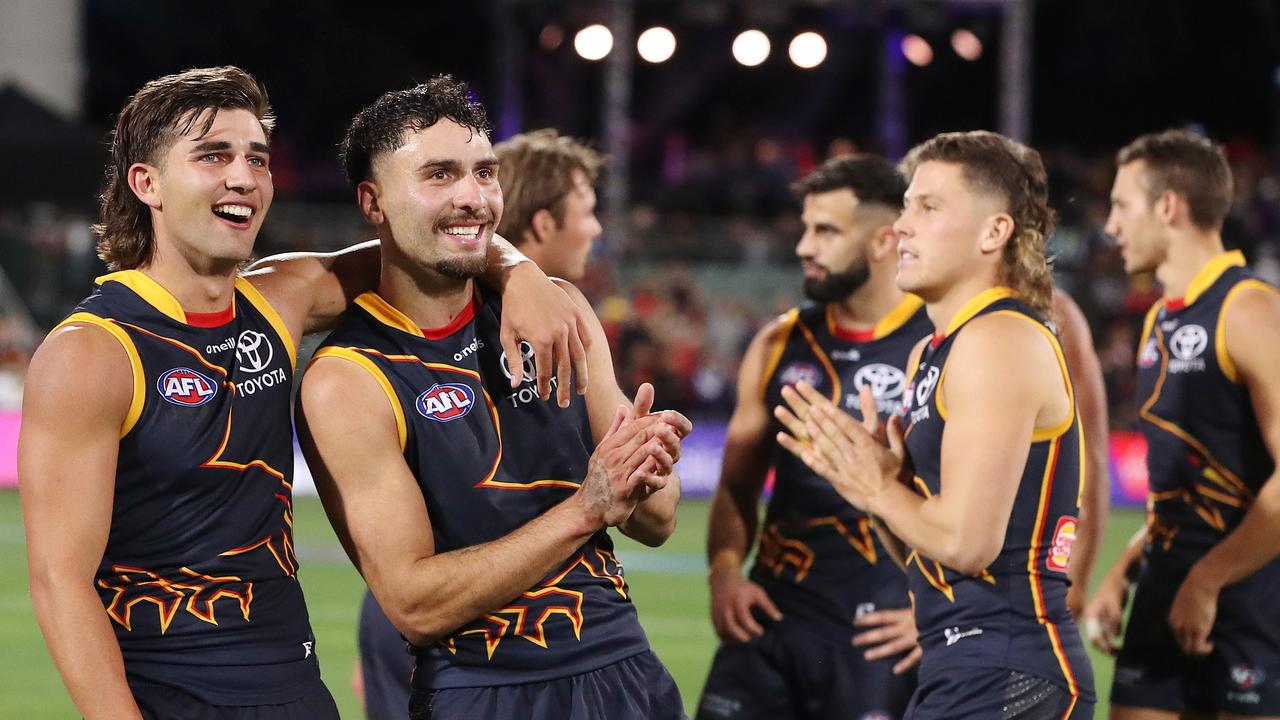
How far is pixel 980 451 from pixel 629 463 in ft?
2.95

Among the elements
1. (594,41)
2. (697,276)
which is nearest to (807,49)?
(594,41)

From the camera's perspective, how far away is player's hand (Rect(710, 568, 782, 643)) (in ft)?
16.7

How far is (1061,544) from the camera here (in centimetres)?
393

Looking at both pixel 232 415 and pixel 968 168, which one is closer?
pixel 232 415

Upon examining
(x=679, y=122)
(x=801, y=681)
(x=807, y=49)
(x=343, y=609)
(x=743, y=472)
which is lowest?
(x=343, y=609)

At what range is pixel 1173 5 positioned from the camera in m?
26.1

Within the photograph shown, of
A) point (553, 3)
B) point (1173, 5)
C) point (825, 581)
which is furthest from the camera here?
point (1173, 5)

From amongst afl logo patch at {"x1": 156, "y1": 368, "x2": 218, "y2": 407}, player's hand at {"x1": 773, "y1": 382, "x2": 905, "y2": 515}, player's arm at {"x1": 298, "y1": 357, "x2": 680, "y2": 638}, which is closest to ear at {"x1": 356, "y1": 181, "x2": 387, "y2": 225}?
player's arm at {"x1": 298, "y1": 357, "x2": 680, "y2": 638}

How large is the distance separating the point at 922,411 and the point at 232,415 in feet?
5.92

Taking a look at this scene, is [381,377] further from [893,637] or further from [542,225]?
[893,637]

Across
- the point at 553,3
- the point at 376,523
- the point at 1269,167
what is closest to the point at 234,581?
the point at 376,523

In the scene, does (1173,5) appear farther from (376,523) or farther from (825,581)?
(376,523)

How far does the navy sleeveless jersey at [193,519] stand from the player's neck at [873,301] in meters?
2.39

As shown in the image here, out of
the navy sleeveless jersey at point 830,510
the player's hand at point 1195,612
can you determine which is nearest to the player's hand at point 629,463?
the navy sleeveless jersey at point 830,510
